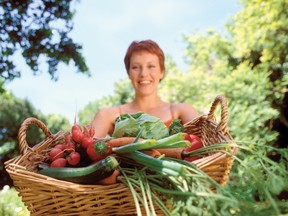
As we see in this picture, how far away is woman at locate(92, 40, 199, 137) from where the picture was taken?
7.84 ft

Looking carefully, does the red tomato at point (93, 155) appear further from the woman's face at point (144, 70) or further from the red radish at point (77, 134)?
the woman's face at point (144, 70)

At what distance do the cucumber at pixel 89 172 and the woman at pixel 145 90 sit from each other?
0.95 meters

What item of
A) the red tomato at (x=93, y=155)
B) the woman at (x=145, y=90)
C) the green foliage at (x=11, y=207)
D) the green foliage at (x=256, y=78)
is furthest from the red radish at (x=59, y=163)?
the green foliage at (x=256, y=78)

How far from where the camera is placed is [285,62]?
686cm

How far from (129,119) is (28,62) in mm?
3375

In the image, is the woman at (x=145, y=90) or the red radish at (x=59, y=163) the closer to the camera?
the red radish at (x=59, y=163)

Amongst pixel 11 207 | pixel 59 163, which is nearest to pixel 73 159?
pixel 59 163

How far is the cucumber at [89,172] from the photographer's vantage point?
1.33 meters

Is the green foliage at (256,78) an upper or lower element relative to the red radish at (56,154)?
upper

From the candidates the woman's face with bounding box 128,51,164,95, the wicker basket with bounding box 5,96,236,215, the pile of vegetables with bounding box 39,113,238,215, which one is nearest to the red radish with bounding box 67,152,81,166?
the pile of vegetables with bounding box 39,113,238,215

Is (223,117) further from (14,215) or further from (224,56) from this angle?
(224,56)

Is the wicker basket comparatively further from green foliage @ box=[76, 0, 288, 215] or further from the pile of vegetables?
green foliage @ box=[76, 0, 288, 215]

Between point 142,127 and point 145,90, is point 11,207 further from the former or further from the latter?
point 142,127

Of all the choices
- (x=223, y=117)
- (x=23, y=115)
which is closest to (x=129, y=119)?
(x=223, y=117)
